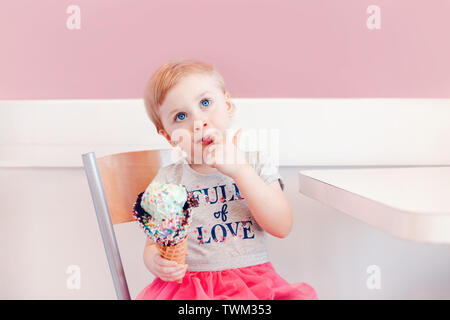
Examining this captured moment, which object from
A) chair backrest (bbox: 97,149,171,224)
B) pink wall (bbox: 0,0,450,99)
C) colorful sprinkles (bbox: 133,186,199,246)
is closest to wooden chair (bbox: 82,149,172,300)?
chair backrest (bbox: 97,149,171,224)

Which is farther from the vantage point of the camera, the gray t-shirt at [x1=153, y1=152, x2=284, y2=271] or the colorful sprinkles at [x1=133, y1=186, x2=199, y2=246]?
the gray t-shirt at [x1=153, y1=152, x2=284, y2=271]

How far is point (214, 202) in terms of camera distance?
78cm

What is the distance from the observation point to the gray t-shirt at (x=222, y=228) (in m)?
0.76

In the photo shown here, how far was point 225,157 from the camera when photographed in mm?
685

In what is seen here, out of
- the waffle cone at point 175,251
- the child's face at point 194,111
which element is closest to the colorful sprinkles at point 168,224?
the waffle cone at point 175,251

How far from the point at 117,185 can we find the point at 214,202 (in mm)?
181

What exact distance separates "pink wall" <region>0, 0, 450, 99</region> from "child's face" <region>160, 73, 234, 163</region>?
0.38 metres

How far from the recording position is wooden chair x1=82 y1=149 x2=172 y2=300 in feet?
2.31

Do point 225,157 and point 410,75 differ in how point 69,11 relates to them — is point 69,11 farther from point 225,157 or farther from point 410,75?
point 410,75

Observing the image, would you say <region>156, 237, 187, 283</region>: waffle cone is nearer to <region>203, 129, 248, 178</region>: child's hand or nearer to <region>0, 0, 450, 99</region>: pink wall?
<region>203, 129, 248, 178</region>: child's hand

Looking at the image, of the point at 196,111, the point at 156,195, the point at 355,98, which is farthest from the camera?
the point at 355,98

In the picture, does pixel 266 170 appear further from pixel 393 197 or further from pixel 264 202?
pixel 393 197
